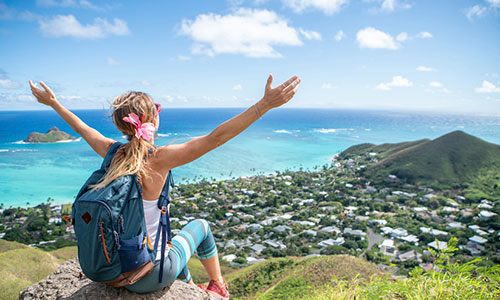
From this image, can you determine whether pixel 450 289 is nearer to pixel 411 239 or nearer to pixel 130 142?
pixel 130 142

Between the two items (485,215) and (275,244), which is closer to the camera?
(275,244)

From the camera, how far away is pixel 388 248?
65.9 feet

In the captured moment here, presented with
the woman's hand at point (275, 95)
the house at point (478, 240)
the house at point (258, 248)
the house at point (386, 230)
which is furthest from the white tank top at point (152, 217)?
the house at point (478, 240)

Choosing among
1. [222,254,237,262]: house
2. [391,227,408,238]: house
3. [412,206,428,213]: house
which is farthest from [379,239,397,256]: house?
[222,254,237,262]: house

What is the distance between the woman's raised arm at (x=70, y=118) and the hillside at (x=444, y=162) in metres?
40.8

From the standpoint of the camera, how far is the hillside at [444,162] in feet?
122

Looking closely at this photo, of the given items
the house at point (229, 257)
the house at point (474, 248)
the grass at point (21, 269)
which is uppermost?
the grass at point (21, 269)

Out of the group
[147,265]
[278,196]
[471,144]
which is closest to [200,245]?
[147,265]

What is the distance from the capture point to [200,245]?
2547mm

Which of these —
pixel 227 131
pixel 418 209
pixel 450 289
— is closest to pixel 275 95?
pixel 227 131

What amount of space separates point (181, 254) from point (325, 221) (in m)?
25.1

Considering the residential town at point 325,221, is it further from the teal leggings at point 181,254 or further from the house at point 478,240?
the teal leggings at point 181,254

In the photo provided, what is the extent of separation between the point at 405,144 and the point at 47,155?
232ft

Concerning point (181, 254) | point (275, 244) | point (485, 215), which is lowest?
point (275, 244)
